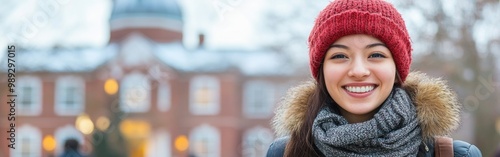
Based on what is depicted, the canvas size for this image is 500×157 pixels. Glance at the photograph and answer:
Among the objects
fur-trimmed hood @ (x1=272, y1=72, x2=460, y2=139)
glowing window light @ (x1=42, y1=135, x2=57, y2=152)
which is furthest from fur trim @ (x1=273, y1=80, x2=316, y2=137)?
glowing window light @ (x1=42, y1=135, x2=57, y2=152)

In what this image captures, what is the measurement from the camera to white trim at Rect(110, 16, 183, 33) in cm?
3875

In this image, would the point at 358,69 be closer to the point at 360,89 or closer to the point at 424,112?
the point at 360,89

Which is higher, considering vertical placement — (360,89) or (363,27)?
(363,27)

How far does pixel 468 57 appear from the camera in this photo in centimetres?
1866

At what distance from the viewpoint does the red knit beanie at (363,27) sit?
243 cm

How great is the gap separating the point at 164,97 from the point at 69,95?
412cm

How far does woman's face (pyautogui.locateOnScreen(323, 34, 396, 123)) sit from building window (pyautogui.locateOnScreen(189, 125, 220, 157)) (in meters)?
36.2

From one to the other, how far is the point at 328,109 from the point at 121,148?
19747 millimetres

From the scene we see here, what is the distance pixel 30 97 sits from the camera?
37.8m

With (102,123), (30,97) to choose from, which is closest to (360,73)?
(102,123)

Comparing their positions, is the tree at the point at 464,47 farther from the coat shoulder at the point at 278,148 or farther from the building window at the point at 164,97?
the building window at the point at 164,97

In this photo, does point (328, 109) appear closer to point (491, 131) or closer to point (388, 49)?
point (388, 49)

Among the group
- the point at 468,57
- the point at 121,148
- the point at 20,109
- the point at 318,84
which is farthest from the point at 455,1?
the point at 20,109

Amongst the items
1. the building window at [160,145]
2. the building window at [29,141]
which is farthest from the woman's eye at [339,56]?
the building window at [29,141]
